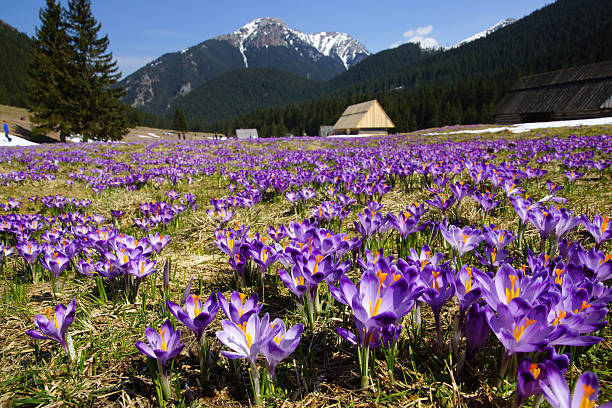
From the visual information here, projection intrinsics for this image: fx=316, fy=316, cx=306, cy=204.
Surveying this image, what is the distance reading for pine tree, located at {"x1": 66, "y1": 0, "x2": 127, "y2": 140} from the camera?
3672 centimetres

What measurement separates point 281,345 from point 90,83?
155 ft

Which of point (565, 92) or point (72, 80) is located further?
point (565, 92)

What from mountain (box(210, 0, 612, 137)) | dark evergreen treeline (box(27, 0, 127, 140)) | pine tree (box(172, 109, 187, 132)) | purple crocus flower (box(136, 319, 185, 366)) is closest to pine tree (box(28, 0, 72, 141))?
dark evergreen treeline (box(27, 0, 127, 140))

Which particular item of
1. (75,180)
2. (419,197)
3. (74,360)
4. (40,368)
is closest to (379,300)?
(74,360)

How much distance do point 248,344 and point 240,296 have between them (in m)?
0.22

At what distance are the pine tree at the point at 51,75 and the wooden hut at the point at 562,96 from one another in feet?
198

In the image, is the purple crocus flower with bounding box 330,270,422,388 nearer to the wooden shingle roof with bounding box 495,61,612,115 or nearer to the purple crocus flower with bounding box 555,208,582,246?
the purple crocus flower with bounding box 555,208,582,246

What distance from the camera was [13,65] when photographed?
120m

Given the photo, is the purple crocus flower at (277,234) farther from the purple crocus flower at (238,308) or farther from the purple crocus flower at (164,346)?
the purple crocus flower at (164,346)

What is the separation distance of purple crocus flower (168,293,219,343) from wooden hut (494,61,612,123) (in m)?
51.4

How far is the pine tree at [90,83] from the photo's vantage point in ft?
120

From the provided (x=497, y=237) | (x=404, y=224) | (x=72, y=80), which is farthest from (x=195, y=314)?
(x=72, y=80)

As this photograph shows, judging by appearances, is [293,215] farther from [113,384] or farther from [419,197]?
[113,384]

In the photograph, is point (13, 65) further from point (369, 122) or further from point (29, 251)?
point (29, 251)
